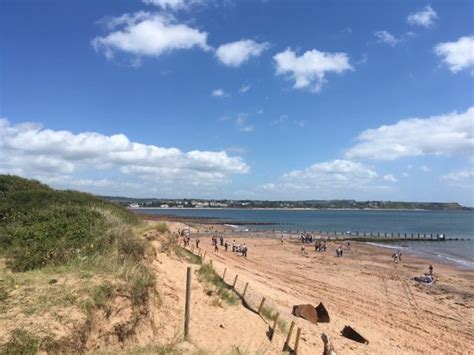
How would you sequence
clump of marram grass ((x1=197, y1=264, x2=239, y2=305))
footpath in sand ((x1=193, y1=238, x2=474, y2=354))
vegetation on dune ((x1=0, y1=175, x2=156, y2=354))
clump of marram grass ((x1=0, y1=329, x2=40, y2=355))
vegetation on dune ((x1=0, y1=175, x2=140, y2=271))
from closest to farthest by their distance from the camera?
clump of marram grass ((x1=0, y1=329, x2=40, y2=355)) < vegetation on dune ((x1=0, y1=175, x2=156, y2=354)) < vegetation on dune ((x1=0, y1=175, x2=140, y2=271)) < clump of marram grass ((x1=197, y1=264, x2=239, y2=305)) < footpath in sand ((x1=193, y1=238, x2=474, y2=354))

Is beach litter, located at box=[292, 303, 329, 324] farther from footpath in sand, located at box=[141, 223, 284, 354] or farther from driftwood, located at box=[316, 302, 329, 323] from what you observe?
footpath in sand, located at box=[141, 223, 284, 354]

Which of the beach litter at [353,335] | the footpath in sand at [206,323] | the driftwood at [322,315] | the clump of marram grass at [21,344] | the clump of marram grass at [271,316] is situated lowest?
the beach litter at [353,335]

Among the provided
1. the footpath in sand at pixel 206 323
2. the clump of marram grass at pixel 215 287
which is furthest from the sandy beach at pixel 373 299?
the clump of marram grass at pixel 215 287

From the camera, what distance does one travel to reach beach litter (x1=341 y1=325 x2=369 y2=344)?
1732cm

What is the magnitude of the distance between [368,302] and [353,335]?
9069 mm

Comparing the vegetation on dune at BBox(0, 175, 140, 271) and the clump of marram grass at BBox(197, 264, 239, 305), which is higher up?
the vegetation on dune at BBox(0, 175, 140, 271)

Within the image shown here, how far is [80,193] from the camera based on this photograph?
1054 inches

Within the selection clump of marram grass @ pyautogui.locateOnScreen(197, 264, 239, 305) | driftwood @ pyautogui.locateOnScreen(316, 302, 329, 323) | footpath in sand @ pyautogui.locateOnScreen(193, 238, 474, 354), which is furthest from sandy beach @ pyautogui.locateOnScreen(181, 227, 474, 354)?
clump of marram grass @ pyautogui.locateOnScreen(197, 264, 239, 305)

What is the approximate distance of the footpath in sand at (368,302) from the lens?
16891mm

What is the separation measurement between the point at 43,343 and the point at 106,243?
5708mm

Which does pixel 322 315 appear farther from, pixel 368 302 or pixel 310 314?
pixel 368 302

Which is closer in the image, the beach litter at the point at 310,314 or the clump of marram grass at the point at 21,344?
the clump of marram grass at the point at 21,344

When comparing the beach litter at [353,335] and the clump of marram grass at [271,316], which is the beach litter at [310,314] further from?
the clump of marram grass at [271,316]

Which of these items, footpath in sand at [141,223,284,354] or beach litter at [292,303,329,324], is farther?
beach litter at [292,303,329,324]
